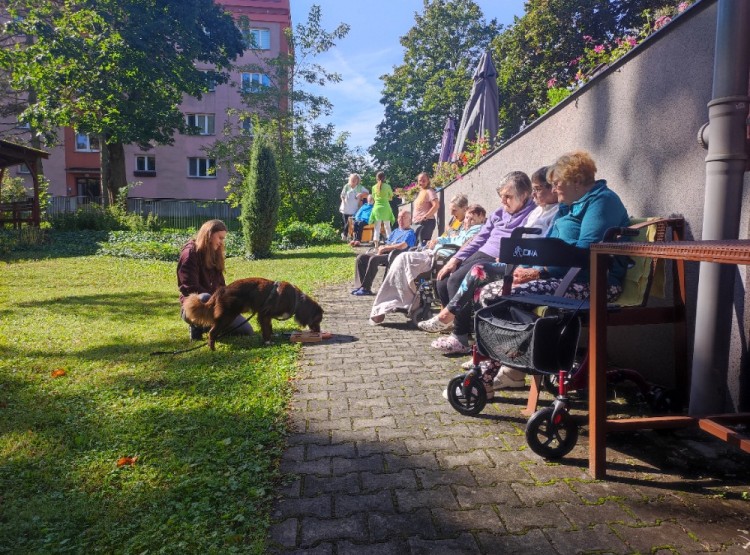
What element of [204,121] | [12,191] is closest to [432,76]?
[204,121]

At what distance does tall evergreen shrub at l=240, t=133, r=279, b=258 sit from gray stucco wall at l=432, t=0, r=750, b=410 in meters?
10.3

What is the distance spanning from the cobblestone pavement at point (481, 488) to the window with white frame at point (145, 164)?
129 ft

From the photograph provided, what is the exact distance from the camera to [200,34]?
86.2 ft

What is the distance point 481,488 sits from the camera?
248cm

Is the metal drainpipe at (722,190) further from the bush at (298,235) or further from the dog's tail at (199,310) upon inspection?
the bush at (298,235)

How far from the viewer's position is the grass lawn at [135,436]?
2.22 m

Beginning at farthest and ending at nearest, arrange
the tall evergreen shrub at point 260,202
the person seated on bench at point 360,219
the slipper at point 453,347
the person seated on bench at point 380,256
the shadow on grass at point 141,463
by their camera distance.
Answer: the person seated on bench at point 360,219, the tall evergreen shrub at point 260,202, the person seated on bench at point 380,256, the slipper at point 453,347, the shadow on grass at point 141,463

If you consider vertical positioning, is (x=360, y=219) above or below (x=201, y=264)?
above

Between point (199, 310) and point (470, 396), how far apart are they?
2939 mm

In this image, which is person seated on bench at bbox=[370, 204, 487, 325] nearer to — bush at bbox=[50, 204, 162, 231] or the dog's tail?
the dog's tail

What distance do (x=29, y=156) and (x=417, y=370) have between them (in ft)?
63.6

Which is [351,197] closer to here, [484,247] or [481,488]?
[484,247]

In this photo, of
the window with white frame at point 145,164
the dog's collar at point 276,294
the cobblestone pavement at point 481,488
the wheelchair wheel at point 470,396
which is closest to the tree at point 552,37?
the dog's collar at point 276,294

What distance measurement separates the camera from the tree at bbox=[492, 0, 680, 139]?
Result: 21.5 metres
